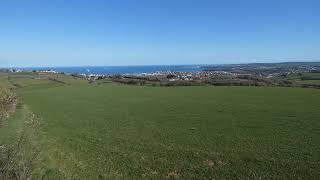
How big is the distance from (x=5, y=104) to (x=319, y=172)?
37967mm

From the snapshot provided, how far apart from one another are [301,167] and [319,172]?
1320 mm

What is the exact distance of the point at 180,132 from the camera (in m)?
38.8

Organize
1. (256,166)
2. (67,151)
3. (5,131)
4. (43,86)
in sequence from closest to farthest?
1. (256,166)
2. (67,151)
3. (5,131)
4. (43,86)

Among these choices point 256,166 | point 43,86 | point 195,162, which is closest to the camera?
point 256,166

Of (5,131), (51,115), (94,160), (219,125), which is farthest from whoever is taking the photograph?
(51,115)

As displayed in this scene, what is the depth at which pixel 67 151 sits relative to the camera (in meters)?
32.4

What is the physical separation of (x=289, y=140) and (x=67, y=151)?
1725 centimetres

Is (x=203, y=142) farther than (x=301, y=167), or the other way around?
(x=203, y=142)

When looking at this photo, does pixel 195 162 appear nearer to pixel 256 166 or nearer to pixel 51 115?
pixel 256 166

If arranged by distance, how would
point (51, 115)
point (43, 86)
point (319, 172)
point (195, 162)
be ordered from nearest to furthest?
point (319, 172) < point (195, 162) < point (51, 115) < point (43, 86)

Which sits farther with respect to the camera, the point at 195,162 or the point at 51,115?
the point at 51,115

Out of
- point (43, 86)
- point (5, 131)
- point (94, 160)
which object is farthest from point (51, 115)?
point (43, 86)

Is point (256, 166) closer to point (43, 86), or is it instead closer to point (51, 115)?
point (51, 115)

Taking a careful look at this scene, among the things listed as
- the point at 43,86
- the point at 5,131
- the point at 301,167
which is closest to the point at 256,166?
the point at 301,167
